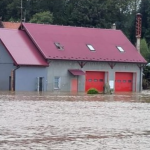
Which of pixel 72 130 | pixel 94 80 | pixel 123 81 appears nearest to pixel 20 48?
pixel 94 80

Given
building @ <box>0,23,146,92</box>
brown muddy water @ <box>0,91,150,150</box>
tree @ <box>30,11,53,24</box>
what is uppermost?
tree @ <box>30,11,53,24</box>

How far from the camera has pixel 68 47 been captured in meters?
54.7

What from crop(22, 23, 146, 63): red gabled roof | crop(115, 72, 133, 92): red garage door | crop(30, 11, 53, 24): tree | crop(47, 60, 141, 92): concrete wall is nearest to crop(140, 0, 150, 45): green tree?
crop(30, 11, 53, 24): tree

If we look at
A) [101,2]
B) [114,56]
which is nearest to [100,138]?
[114,56]

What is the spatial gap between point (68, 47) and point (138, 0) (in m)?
43.7

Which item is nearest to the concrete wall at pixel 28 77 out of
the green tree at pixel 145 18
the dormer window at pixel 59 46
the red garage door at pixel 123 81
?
the dormer window at pixel 59 46

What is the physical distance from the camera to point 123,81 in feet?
190

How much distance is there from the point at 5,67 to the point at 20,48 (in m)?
2.16

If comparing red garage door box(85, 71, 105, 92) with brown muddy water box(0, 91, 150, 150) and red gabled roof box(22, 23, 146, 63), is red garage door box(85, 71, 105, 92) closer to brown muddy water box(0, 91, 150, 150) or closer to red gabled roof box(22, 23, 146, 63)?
red gabled roof box(22, 23, 146, 63)

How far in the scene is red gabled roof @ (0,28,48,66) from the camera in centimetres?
5128

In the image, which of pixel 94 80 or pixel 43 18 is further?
pixel 43 18

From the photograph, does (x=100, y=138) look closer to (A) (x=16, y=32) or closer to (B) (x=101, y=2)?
(A) (x=16, y=32)

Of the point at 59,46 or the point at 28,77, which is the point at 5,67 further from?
the point at 59,46

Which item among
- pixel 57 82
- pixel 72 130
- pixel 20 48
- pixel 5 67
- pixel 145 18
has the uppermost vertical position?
pixel 145 18
